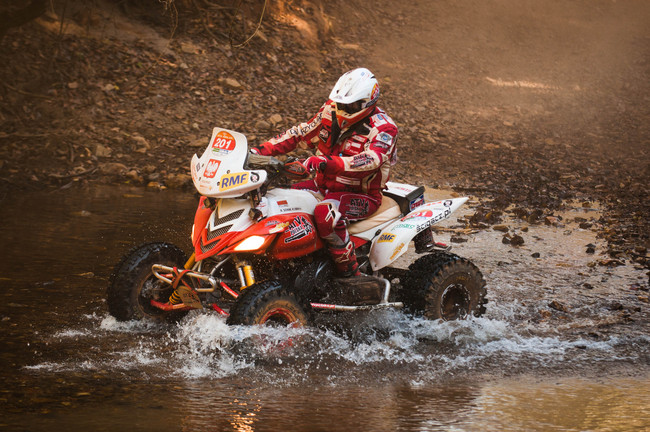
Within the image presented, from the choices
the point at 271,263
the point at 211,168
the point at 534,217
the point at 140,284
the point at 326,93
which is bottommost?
the point at 140,284

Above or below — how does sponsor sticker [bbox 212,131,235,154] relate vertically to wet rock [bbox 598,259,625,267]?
above

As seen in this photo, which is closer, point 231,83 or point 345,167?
point 345,167

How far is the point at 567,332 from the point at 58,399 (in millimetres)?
4158

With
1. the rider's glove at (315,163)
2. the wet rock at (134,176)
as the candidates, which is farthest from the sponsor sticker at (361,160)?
the wet rock at (134,176)

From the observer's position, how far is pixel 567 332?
6438 millimetres

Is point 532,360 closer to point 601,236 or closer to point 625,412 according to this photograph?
point 625,412

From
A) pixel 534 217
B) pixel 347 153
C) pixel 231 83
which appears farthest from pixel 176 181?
pixel 347 153

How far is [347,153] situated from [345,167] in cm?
47

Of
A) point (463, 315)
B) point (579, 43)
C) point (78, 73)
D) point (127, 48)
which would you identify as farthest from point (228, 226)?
point (579, 43)

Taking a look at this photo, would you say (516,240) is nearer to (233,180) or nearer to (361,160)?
(361,160)

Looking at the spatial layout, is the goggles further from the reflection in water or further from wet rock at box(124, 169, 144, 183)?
wet rock at box(124, 169, 144, 183)

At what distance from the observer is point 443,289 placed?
6238 millimetres

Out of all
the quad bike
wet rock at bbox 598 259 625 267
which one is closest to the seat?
the quad bike

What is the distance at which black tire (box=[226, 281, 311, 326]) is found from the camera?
16.6ft
